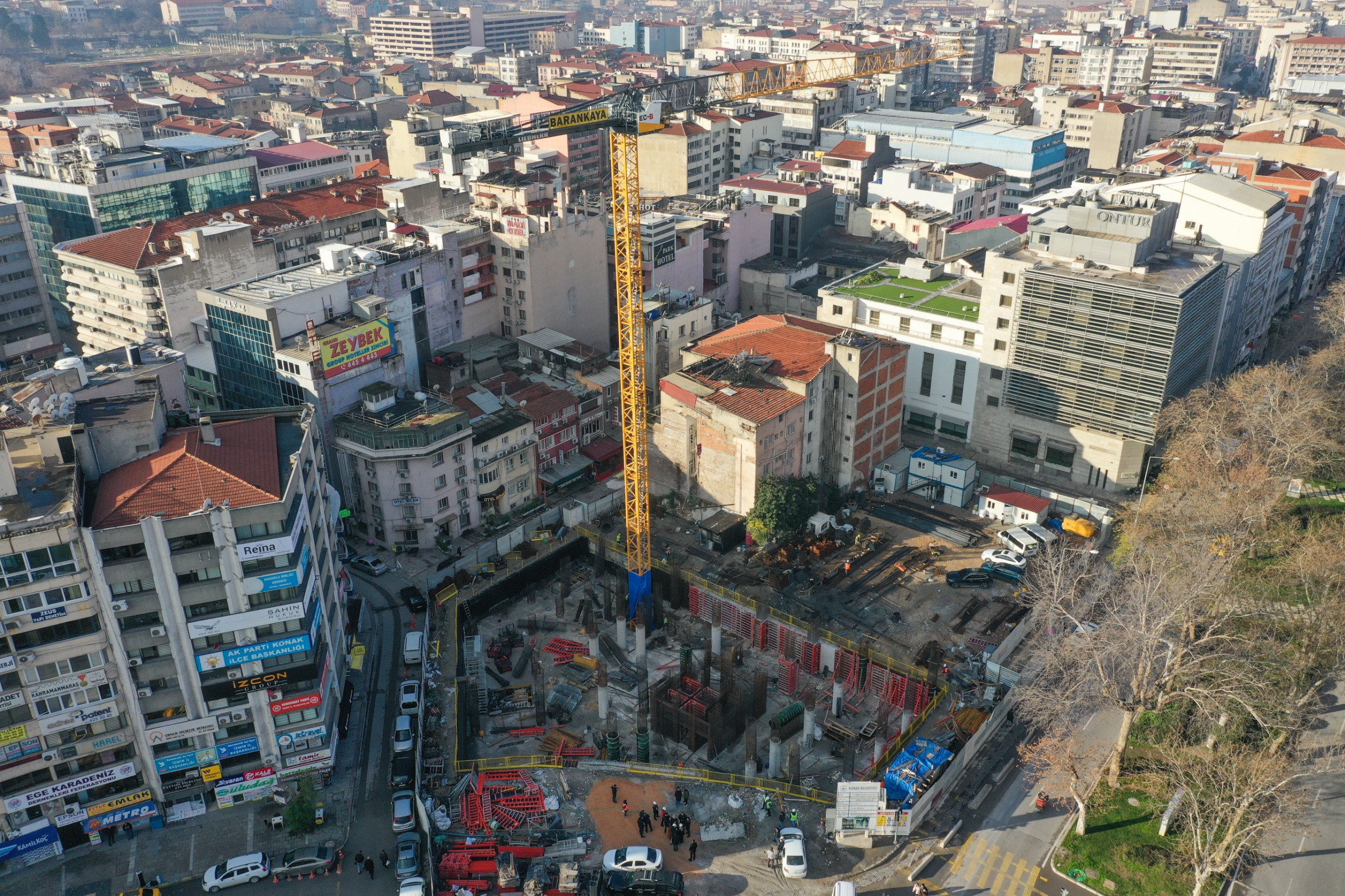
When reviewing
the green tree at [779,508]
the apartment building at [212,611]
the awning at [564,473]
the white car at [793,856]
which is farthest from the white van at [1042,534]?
the apartment building at [212,611]

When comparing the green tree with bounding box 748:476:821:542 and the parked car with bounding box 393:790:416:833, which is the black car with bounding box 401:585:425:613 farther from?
the green tree with bounding box 748:476:821:542

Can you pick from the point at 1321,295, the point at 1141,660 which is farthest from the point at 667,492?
the point at 1321,295

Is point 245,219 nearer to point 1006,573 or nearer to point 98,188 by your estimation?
point 98,188

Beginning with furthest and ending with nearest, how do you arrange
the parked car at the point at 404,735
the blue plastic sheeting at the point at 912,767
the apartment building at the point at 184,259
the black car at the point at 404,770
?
1. the apartment building at the point at 184,259
2. the parked car at the point at 404,735
3. the black car at the point at 404,770
4. the blue plastic sheeting at the point at 912,767

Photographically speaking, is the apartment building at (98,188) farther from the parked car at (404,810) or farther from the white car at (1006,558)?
the white car at (1006,558)

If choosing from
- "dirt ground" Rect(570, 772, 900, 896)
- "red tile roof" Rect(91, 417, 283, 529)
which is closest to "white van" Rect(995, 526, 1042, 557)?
"dirt ground" Rect(570, 772, 900, 896)

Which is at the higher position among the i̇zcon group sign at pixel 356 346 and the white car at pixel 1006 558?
the i̇zcon group sign at pixel 356 346

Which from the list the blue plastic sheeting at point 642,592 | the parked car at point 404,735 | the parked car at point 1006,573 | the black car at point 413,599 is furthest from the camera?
the parked car at point 1006,573
